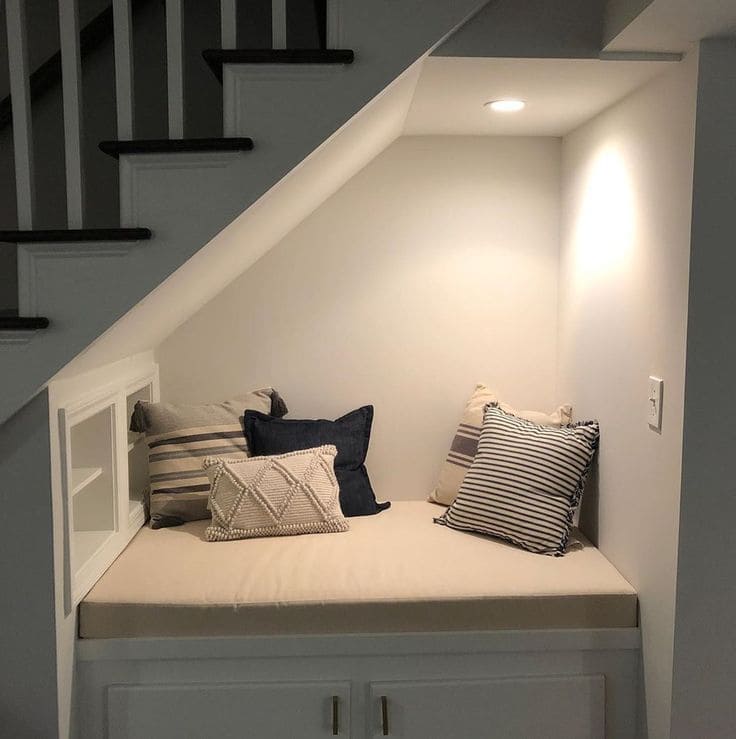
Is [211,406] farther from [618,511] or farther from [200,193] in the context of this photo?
[618,511]

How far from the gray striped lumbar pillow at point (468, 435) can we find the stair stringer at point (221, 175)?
135cm

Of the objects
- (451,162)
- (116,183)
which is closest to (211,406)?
(116,183)

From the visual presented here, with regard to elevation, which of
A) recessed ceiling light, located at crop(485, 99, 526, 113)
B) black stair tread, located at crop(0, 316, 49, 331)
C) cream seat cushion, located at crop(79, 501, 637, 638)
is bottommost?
cream seat cushion, located at crop(79, 501, 637, 638)

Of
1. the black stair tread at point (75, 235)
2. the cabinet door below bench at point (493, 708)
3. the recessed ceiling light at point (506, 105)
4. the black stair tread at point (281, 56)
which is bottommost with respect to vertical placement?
the cabinet door below bench at point (493, 708)

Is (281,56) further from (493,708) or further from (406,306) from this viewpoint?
(493,708)

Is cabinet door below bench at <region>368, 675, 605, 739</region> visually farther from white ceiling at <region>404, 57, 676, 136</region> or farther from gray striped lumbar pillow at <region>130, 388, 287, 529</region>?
white ceiling at <region>404, 57, 676, 136</region>

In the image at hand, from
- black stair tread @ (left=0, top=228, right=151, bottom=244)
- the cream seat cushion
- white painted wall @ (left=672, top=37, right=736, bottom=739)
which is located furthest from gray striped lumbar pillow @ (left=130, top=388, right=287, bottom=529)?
white painted wall @ (left=672, top=37, right=736, bottom=739)

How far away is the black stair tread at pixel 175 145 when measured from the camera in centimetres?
172

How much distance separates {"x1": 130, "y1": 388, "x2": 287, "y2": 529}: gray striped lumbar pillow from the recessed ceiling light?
1.30 metres

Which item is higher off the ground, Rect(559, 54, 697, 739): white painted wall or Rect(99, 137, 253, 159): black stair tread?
Rect(99, 137, 253, 159): black stair tread

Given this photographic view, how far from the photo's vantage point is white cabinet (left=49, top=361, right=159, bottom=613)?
202 cm

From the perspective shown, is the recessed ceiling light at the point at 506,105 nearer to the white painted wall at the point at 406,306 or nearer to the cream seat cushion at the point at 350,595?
the white painted wall at the point at 406,306

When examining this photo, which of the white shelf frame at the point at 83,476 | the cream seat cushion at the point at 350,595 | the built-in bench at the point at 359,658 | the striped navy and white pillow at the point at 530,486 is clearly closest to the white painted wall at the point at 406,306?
the striped navy and white pillow at the point at 530,486

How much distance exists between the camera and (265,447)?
270 centimetres
